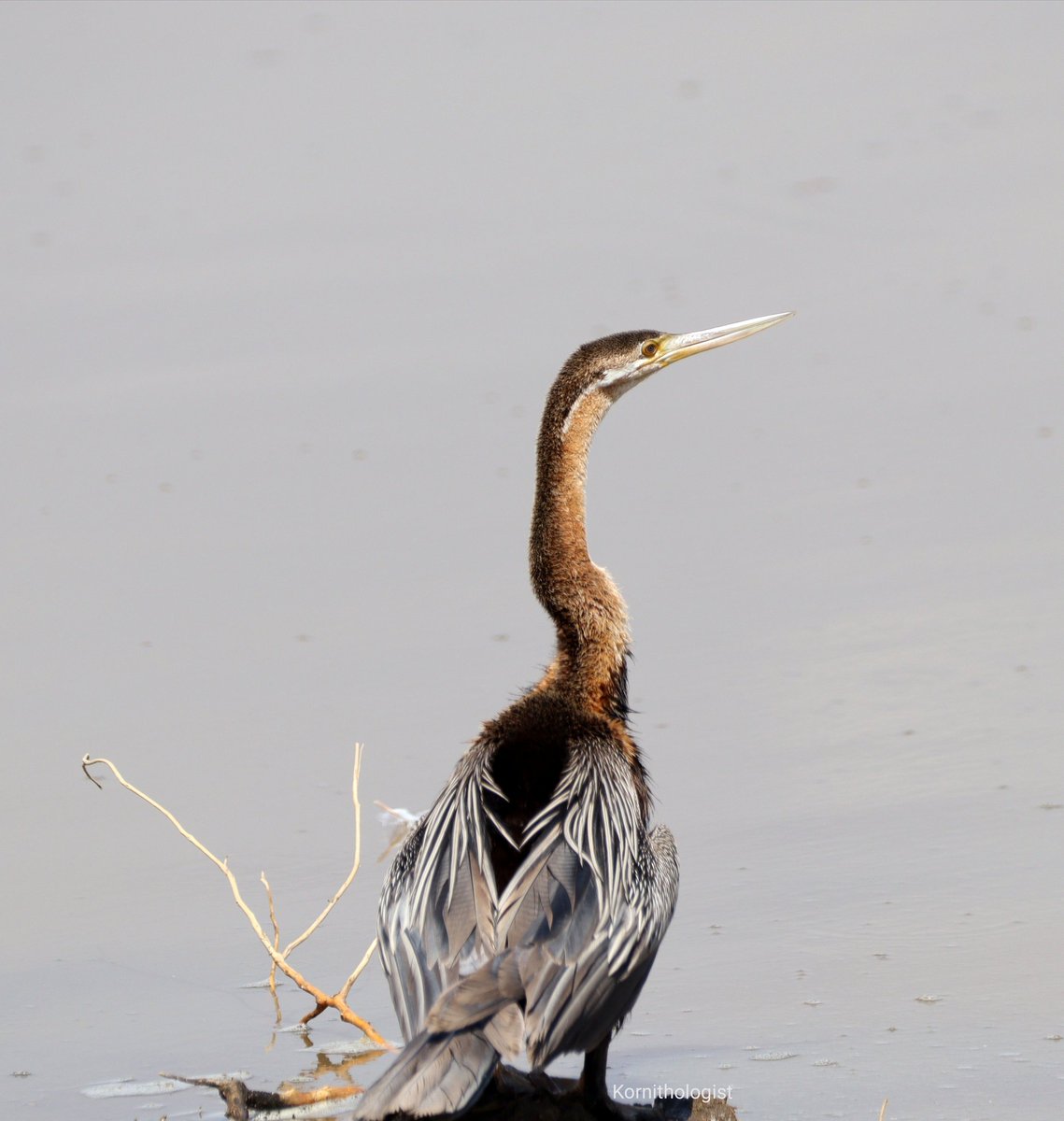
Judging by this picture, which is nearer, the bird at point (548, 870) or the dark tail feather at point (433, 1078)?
the dark tail feather at point (433, 1078)

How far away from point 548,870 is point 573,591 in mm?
1101

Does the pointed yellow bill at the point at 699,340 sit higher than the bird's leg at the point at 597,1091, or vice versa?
the pointed yellow bill at the point at 699,340

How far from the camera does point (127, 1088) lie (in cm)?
552

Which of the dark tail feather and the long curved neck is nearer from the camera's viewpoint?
the dark tail feather

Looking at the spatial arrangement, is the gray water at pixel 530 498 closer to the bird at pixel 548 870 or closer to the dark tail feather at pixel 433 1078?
the bird at pixel 548 870

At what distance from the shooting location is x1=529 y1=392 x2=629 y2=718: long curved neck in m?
5.92

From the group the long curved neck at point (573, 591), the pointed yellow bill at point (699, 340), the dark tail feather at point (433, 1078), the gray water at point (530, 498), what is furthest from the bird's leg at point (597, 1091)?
the pointed yellow bill at point (699, 340)

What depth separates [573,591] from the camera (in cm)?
596

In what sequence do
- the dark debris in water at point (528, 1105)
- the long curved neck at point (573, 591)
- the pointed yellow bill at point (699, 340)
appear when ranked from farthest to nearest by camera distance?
1. the pointed yellow bill at point (699, 340)
2. the long curved neck at point (573, 591)
3. the dark debris in water at point (528, 1105)

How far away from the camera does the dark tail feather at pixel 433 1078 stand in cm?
436

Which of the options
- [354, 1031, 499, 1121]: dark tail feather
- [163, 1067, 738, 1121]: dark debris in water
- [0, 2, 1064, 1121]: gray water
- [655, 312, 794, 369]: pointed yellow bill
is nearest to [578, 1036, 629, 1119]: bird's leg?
[163, 1067, 738, 1121]: dark debris in water

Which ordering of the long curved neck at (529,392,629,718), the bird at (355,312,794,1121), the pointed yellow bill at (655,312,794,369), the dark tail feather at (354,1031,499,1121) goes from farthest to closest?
1. the pointed yellow bill at (655,312,794,369)
2. the long curved neck at (529,392,629,718)
3. the bird at (355,312,794,1121)
4. the dark tail feather at (354,1031,499,1121)

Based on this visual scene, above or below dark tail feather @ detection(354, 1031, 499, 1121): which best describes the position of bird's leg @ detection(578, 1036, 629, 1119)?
below

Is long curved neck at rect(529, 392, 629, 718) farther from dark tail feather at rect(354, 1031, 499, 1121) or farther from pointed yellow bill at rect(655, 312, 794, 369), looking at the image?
dark tail feather at rect(354, 1031, 499, 1121)
